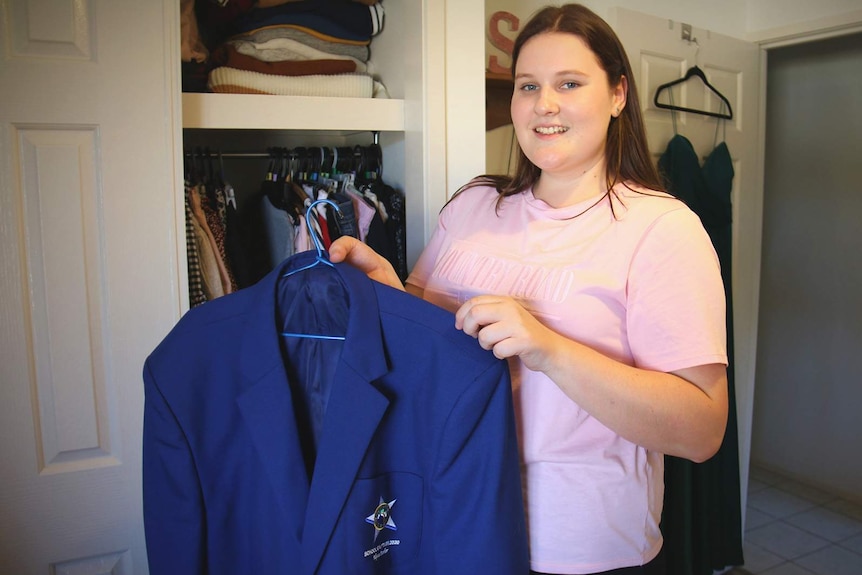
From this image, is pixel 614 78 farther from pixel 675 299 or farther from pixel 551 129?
pixel 675 299

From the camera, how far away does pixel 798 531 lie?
3.35 m

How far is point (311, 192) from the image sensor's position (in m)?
1.78

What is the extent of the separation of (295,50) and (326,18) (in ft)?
0.39

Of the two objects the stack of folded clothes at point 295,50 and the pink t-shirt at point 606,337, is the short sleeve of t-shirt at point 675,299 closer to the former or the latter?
the pink t-shirt at point 606,337

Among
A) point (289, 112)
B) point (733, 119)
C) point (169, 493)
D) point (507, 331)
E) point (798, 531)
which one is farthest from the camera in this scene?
point (798, 531)

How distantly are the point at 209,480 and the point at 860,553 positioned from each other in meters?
3.10

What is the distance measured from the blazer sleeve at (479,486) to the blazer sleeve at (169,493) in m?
0.37

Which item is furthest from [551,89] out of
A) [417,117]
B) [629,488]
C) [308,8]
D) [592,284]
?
[308,8]

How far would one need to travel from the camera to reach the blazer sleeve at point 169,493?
110 cm

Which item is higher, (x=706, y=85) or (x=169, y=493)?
(x=706, y=85)

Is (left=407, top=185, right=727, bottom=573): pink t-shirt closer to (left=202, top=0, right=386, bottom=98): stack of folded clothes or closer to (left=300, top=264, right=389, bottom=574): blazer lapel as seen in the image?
(left=300, top=264, right=389, bottom=574): blazer lapel

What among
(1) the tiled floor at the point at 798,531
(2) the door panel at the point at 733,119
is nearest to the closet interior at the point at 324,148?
(2) the door panel at the point at 733,119

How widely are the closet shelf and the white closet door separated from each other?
13 cm

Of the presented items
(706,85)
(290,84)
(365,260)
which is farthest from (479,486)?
(706,85)
